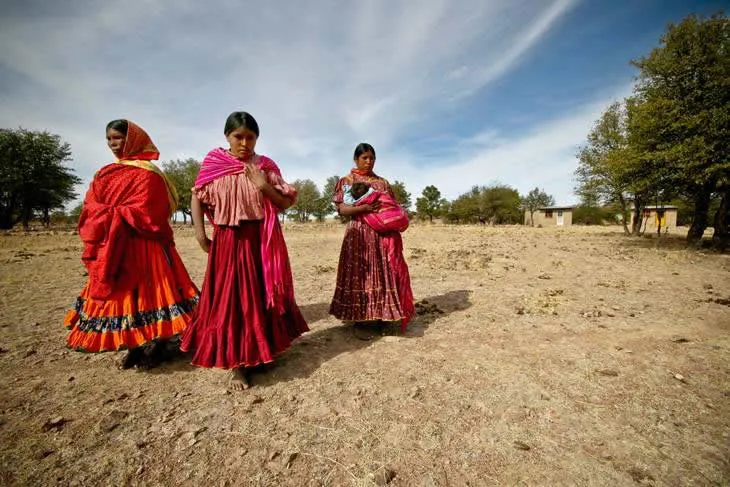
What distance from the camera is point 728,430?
7.09 ft

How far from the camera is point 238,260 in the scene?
112 inches

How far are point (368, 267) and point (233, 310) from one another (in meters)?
1.74

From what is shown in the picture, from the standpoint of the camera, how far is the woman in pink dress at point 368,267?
3.93 meters

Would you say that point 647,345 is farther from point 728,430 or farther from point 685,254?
point 685,254

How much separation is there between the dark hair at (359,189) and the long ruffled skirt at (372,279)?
36cm

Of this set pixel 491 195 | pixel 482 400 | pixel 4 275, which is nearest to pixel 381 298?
pixel 482 400

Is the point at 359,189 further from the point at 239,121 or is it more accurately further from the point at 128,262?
the point at 128,262

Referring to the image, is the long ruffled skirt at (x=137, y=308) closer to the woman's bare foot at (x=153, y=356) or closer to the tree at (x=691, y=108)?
the woman's bare foot at (x=153, y=356)

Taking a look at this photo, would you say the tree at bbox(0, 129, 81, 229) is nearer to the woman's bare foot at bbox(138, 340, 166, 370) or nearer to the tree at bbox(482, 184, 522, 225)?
the woman's bare foot at bbox(138, 340, 166, 370)

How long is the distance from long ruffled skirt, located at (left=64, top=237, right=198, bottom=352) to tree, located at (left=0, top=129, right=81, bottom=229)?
3593 centimetres

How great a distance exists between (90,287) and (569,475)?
4023mm

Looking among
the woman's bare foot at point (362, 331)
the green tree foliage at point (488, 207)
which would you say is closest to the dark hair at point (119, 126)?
the woman's bare foot at point (362, 331)

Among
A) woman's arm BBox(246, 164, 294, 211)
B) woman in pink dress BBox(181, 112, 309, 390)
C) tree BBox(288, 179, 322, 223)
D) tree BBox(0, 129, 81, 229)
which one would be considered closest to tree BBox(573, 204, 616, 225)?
tree BBox(288, 179, 322, 223)

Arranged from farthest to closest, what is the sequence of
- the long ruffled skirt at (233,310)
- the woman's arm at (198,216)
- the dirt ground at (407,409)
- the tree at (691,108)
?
1. the tree at (691,108)
2. the woman's arm at (198,216)
3. the long ruffled skirt at (233,310)
4. the dirt ground at (407,409)
